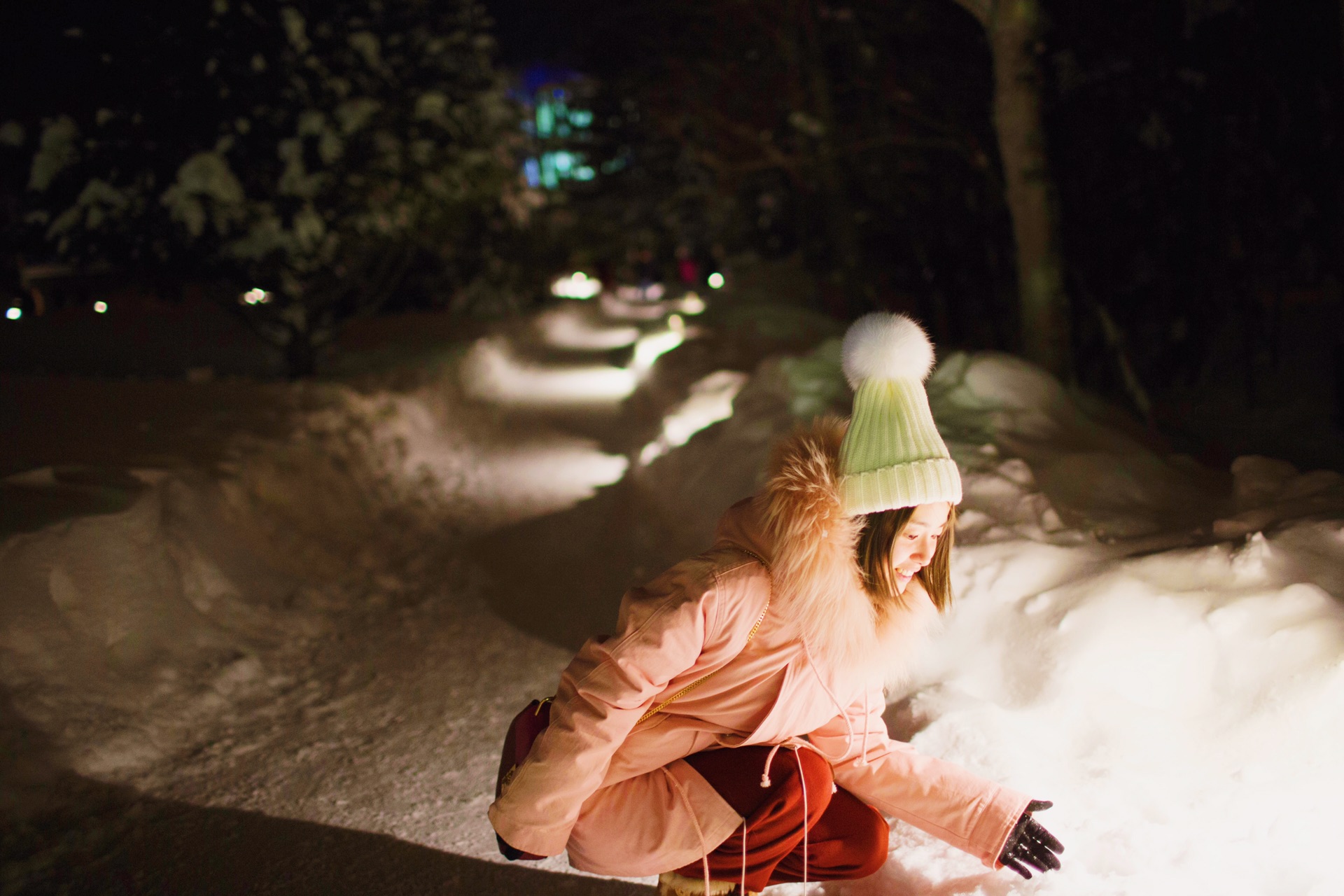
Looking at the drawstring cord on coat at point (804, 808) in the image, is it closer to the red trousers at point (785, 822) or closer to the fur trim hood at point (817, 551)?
the red trousers at point (785, 822)

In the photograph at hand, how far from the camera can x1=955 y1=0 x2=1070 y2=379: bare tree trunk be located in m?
6.23

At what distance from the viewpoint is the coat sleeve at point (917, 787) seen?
2359 millimetres

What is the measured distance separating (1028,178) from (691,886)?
570 centimetres

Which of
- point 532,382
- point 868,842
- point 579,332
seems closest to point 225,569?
point 868,842

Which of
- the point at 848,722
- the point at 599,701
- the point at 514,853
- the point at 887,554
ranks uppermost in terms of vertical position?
the point at 887,554

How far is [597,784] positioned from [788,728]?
540 millimetres

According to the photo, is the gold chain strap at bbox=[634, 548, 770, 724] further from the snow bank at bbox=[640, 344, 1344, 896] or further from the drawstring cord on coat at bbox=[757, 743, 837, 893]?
the snow bank at bbox=[640, 344, 1344, 896]

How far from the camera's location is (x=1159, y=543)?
12.2 feet

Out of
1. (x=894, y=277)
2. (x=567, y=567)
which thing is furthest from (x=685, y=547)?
(x=894, y=277)

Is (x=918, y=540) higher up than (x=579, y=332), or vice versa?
(x=918, y=540)

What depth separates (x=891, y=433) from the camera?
85.3 inches

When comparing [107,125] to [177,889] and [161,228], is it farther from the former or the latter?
[177,889]

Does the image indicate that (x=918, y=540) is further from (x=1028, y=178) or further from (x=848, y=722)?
(x=1028, y=178)

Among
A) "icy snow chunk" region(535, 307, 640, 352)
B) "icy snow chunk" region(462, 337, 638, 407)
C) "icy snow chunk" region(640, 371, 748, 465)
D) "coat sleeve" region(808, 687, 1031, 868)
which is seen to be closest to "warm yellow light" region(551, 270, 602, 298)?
"icy snow chunk" region(535, 307, 640, 352)
